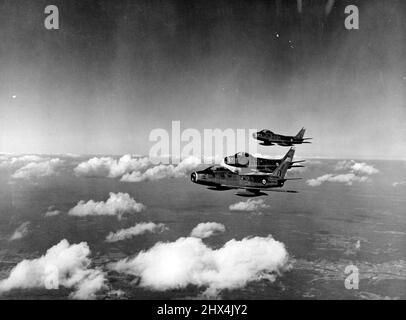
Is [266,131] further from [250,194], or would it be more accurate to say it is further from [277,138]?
[250,194]

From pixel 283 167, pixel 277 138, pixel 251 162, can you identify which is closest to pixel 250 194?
pixel 251 162

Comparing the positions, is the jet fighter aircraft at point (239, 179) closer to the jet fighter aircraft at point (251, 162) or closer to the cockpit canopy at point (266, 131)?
the jet fighter aircraft at point (251, 162)

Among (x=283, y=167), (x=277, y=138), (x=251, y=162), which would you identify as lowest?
(x=283, y=167)

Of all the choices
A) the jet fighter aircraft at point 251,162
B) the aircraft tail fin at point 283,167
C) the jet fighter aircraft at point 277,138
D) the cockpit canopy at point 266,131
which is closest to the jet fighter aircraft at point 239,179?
the aircraft tail fin at point 283,167

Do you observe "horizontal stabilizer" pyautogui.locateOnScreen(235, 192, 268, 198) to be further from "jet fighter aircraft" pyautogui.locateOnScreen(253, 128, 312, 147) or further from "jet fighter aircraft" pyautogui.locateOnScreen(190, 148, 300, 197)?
"jet fighter aircraft" pyautogui.locateOnScreen(253, 128, 312, 147)

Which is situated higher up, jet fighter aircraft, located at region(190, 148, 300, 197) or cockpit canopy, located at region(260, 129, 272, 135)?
cockpit canopy, located at region(260, 129, 272, 135)

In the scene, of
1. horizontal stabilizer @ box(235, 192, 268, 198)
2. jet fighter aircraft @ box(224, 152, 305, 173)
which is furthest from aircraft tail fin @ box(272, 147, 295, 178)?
horizontal stabilizer @ box(235, 192, 268, 198)
